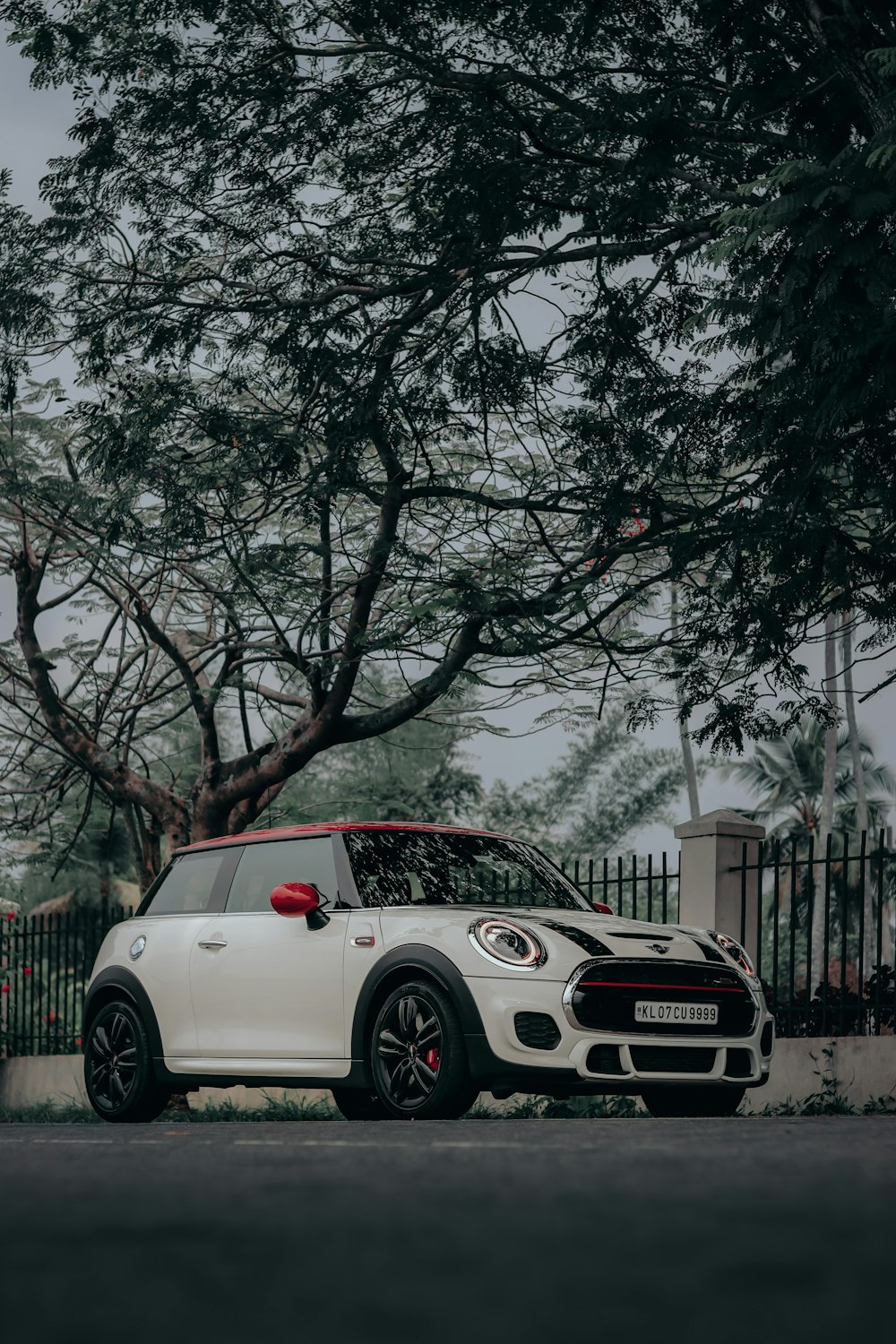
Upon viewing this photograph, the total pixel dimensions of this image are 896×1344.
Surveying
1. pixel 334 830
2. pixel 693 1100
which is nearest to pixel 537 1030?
pixel 693 1100

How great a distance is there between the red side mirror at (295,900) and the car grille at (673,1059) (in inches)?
76.4

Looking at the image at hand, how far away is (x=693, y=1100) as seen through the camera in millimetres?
9305

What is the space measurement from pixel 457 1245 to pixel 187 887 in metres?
7.70

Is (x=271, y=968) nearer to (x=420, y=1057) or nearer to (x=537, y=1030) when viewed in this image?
(x=420, y=1057)

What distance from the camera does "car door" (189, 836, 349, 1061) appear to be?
902 cm

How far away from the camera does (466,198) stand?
1206 cm

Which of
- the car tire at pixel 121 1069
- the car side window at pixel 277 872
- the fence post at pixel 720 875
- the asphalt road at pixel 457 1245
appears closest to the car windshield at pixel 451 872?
the car side window at pixel 277 872

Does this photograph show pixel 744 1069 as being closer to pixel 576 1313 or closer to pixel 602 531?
pixel 602 531

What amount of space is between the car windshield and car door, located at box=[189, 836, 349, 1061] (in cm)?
22

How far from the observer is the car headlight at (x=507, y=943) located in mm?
8217

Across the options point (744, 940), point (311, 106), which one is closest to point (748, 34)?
point (311, 106)

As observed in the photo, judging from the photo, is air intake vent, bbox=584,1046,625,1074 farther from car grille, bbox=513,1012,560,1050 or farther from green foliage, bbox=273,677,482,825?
green foliage, bbox=273,677,482,825

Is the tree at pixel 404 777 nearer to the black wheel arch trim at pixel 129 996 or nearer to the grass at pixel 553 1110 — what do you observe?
the grass at pixel 553 1110

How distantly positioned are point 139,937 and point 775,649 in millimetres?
5220
